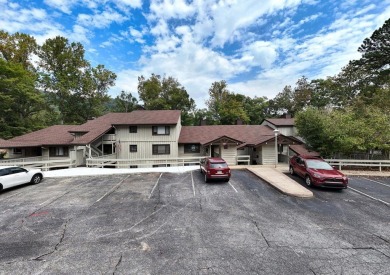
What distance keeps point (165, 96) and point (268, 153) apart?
3334 centimetres

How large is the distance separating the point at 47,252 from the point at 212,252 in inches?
203

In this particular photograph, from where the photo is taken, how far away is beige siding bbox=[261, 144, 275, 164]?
Answer: 69.0 feet

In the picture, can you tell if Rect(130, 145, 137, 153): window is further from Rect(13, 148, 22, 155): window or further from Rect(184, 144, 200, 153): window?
Rect(13, 148, 22, 155): window

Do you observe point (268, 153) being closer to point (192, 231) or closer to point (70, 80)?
point (192, 231)

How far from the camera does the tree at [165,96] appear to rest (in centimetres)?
4491

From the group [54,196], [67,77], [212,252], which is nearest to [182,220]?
[212,252]

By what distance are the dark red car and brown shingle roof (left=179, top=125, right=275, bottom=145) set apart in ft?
29.2

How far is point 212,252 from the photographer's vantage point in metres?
5.63

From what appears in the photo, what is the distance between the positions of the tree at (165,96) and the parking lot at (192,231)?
34286mm

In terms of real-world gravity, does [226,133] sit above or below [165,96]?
below

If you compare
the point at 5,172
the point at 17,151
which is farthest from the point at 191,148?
the point at 17,151

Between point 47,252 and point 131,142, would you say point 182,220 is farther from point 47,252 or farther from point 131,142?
point 131,142

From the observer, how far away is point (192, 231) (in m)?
6.89

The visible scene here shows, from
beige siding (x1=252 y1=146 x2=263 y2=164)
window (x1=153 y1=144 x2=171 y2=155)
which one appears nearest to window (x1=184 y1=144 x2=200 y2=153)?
window (x1=153 y1=144 x2=171 y2=155)
